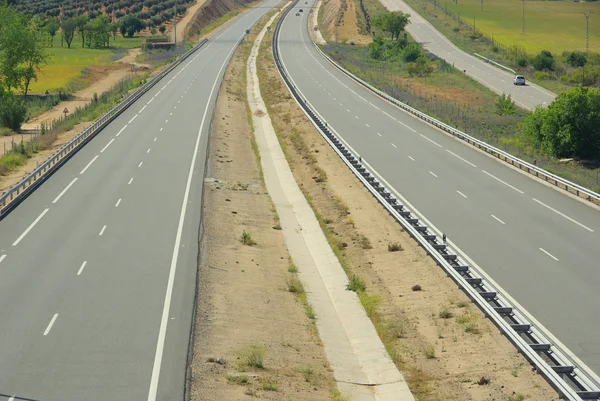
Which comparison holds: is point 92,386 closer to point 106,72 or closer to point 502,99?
point 502,99

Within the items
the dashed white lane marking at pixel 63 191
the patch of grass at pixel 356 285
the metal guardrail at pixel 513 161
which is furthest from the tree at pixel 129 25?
the patch of grass at pixel 356 285

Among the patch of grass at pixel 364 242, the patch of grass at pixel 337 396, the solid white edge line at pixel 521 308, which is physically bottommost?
the patch of grass at pixel 337 396

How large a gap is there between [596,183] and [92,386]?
3124cm

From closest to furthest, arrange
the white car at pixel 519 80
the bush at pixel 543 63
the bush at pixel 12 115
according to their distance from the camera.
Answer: the bush at pixel 12 115
the white car at pixel 519 80
the bush at pixel 543 63

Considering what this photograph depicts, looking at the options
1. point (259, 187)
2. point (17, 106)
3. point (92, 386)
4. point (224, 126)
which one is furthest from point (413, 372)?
point (17, 106)

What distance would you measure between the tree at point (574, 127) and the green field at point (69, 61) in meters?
59.0

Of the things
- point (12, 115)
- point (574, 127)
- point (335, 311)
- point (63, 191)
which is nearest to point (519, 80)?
point (574, 127)

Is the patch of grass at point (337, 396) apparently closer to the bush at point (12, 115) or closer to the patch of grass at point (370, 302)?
the patch of grass at point (370, 302)

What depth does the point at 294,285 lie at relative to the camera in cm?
2934

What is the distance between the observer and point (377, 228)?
1385 inches

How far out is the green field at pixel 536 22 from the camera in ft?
437

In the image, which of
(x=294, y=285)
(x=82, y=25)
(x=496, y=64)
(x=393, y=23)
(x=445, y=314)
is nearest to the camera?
(x=445, y=314)

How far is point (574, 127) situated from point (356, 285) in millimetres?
29376

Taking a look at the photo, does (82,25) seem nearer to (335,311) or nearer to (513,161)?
(513,161)
